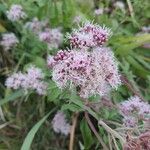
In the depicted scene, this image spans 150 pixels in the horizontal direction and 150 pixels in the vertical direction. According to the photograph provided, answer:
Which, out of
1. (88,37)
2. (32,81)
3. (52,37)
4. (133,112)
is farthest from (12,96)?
(88,37)

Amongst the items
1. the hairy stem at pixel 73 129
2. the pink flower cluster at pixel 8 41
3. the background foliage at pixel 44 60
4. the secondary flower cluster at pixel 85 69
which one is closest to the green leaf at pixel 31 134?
the background foliage at pixel 44 60

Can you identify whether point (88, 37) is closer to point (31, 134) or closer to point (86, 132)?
point (86, 132)

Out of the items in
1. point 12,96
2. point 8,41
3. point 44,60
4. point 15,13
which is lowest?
point 12,96

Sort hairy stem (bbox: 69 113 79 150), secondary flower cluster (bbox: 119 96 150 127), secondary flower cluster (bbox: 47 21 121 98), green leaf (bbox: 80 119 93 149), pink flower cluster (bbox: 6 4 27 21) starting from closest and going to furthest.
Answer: secondary flower cluster (bbox: 47 21 121 98) → secondary flower cluster (bbox: 119 96 150 127) → green leaf (bbox: 80 119 93 149) → hairy stem (bbox: 69 113 79 150) → pink flower cluster (bbox: 6 4 27 21)

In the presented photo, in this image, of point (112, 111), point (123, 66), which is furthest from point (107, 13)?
→ point (112, 111)

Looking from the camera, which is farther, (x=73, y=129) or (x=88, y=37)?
(x=73, y=129)

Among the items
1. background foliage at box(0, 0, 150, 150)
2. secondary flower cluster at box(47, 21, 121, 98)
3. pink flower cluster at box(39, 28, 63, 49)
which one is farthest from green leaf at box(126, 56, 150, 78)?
secondary flower cluster at box(47, 21, 121, 98)

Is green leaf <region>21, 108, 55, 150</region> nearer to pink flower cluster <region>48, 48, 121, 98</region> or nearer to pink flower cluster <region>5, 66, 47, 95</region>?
pink flower cluster <region>5, 66, 47, 95</region>

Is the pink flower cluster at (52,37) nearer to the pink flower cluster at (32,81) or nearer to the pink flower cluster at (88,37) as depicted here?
the pink flower cluster at (32,81)
